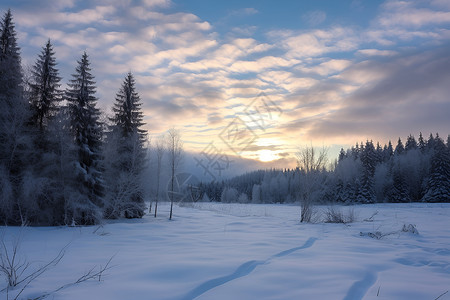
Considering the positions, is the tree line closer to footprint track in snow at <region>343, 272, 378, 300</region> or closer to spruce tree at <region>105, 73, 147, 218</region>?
spruce tree at <region>105, 73, 147, 218</region>

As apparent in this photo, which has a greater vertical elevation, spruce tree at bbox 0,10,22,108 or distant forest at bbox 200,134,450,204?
spruce tree at bbox 0,10,22,108

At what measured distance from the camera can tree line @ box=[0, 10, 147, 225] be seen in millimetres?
14961

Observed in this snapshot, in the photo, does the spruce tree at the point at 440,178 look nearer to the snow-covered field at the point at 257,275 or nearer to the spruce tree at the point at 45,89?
the snow-covered field at the point at 257,275

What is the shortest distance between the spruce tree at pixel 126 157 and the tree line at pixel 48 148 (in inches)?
7.8

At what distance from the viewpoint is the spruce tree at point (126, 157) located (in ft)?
65.3

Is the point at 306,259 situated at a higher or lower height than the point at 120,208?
higher

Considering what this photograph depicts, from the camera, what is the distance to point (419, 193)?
4606cm

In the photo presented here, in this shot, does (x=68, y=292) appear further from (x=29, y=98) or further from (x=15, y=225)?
(x=29, y=98)

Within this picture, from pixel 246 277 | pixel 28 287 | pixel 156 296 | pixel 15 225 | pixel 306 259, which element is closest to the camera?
pixel 156 296

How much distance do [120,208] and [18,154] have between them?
26.4 feet

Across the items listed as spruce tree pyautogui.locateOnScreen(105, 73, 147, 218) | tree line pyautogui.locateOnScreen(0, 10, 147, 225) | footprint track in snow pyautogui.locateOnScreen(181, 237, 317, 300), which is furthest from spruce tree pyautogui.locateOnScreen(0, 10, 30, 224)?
footprint track in snow pyautogui.locateOnScreen(181, 237, 317, 300)

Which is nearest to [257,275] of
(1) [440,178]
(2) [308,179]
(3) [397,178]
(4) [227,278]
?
(4) [227,278]

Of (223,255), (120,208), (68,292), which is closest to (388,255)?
(223,255)

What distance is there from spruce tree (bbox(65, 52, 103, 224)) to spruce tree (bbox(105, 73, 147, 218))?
1844 millimetres
